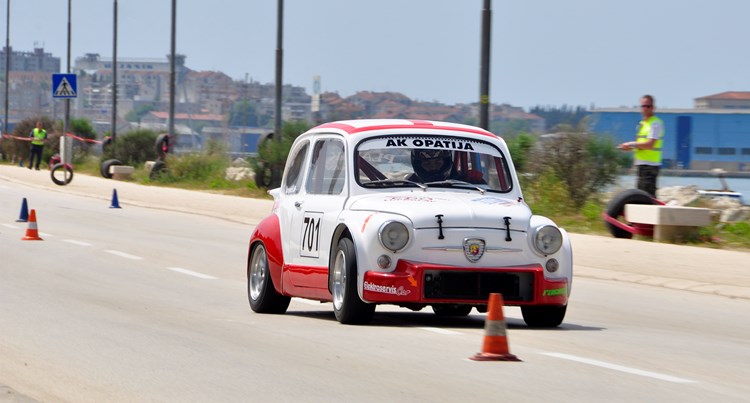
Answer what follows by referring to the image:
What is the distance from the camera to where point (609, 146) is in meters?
27.3

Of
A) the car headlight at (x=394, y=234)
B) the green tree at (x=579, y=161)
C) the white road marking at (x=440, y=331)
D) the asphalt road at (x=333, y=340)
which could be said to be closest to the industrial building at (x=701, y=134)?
the green tree at (x=579, y=161)

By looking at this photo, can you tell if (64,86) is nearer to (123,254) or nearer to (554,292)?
(123,254)

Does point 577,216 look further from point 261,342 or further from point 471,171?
point 261,342

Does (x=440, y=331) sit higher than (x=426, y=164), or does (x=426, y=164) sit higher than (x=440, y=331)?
(x=426, y=164)

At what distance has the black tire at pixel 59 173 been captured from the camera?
138 feet

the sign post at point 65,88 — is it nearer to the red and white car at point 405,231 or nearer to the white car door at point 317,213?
the red and white car at point 405,231

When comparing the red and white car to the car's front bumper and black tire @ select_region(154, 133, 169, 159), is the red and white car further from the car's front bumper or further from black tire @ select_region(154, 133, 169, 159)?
black tire @ select_region(154, 133, 169, 159)

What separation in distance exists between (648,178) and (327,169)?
33.1 ft

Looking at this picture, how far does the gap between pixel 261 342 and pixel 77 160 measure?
5046 cm

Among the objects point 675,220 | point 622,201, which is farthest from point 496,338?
point 622,201

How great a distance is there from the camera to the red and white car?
35.7 feet

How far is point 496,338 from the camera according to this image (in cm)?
902

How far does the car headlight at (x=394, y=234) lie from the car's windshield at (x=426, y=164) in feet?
4.32

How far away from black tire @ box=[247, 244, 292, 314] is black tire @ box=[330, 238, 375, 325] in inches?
53.3
